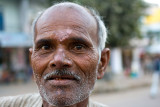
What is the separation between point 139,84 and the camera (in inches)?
486

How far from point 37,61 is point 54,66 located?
0.64 ft

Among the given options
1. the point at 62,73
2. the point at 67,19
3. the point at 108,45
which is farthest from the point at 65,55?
the point at 108,45

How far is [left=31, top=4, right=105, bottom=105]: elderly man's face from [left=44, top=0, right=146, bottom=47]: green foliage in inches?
380

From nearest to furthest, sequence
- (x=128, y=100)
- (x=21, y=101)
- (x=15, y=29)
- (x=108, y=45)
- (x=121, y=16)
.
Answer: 1. (x=21, y=101)
2. (x=128, y=100)
3. (x=108, y=45)
4. (x=121, y=16)
5. (x=15, y=29)

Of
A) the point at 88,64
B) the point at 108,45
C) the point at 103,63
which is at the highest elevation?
the point at 88,64

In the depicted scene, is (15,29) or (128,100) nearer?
(128,100)

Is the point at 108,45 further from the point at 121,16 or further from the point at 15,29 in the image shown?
the point at 15,29

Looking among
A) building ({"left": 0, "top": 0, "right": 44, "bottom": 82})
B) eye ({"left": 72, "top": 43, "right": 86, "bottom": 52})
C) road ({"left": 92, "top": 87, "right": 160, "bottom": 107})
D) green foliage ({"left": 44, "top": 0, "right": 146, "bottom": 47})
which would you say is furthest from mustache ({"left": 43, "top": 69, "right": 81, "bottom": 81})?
building ({"left": 0, "top": 0, "right": 44, "bottom": 82})

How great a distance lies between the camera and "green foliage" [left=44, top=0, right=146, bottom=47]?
1127 cm

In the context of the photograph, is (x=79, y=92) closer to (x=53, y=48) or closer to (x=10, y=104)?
(x=53, y=48)

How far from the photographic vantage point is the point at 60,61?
4.35ft

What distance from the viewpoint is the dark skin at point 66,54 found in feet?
4.40

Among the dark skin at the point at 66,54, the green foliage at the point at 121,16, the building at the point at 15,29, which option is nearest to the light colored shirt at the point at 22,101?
the dark skin at the point at 66,54

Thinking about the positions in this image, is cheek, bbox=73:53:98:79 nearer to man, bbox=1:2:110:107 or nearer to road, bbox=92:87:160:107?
man, bbox=1:2:110:107
